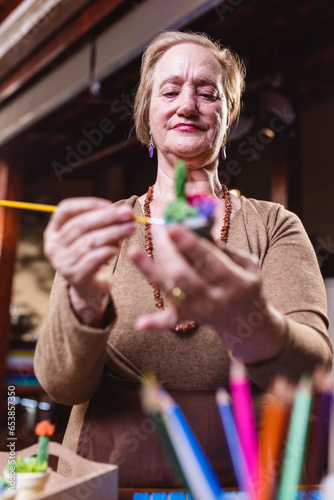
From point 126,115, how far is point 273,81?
166 cm

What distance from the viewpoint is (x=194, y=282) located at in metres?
→ 0.52

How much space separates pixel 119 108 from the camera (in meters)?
4.84

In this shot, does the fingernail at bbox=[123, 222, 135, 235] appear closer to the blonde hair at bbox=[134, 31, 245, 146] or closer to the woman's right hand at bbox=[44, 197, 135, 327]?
the woman's right hand at bbox=[44, 197, 135, 327]

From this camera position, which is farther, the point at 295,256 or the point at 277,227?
the point at 277,227

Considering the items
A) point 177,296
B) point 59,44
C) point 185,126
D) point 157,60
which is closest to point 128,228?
point 177,296

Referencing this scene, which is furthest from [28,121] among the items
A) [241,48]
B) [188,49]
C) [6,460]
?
[6,460]

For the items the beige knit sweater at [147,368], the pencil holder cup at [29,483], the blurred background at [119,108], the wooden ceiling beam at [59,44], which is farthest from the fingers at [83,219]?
the wooden ceiling beam at [59,44]

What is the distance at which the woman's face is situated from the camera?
1.12 m

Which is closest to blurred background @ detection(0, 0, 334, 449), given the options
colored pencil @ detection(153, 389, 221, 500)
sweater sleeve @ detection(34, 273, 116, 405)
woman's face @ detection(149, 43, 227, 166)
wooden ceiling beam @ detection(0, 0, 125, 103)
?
wooden ceiling beam @ detection(0, 0, 125, 103)

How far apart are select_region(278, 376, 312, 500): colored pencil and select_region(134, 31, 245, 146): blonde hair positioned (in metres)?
0.98

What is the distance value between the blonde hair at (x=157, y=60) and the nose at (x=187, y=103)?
173 millimetres

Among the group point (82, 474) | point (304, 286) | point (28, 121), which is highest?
point (28, 121)

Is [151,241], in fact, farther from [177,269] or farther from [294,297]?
[177,269]

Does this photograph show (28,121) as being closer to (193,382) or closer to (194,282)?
(193,382)
